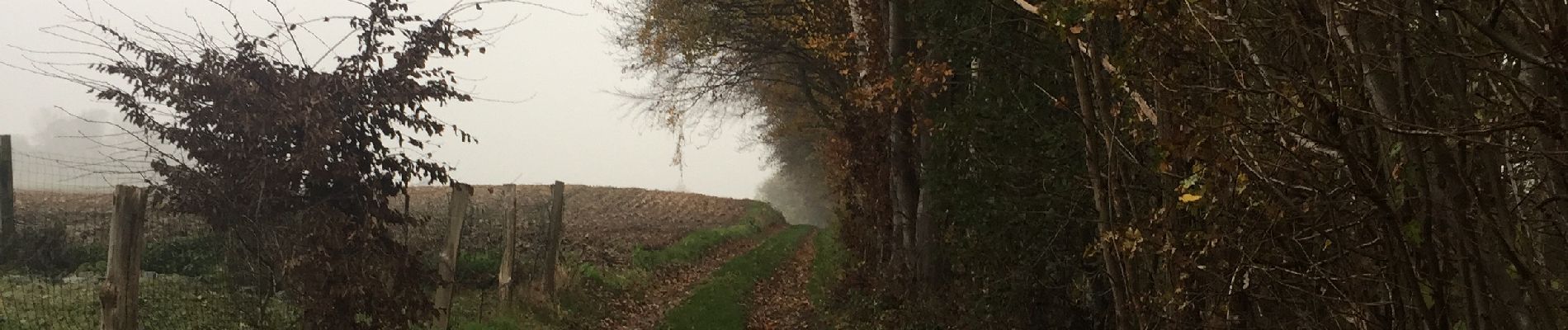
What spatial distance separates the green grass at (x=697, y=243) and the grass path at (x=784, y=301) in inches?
78.4

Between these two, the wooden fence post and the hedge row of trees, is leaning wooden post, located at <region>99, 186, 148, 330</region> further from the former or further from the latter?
the wooden fence post

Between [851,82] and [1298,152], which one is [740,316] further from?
[1298,152]

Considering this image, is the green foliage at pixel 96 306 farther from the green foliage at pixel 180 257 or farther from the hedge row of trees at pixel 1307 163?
the hedge row of trees at pixel 1307 163

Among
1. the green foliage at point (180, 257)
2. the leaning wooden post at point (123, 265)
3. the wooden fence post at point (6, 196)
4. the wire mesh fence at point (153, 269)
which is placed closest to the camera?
the leaning wooden post at point (123, 265)

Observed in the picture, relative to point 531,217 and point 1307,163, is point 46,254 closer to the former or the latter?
point 1307,163

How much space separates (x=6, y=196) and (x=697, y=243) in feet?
42.5

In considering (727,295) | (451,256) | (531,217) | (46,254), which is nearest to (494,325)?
(451,256)

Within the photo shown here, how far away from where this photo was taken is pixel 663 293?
1554 centimetres

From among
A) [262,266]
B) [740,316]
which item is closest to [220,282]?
[262,266]

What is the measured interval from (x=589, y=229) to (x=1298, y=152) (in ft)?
72.1

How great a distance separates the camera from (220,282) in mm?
9391

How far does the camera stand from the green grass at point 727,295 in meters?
12.4

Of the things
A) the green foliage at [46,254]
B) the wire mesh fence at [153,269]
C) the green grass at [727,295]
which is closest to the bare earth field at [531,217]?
the wire mesh fence at [153,269]

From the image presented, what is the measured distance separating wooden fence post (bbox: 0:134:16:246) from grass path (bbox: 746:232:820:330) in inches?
366
